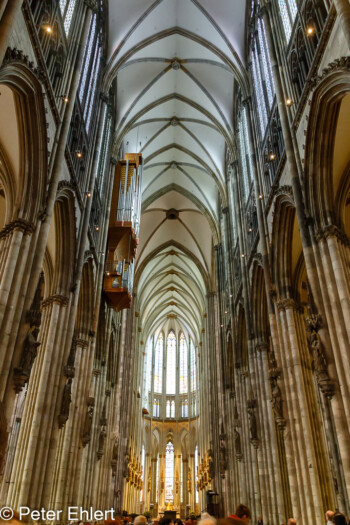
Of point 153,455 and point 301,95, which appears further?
point 153,455

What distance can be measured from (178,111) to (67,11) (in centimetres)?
1221

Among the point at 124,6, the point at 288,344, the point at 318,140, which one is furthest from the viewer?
the point at 124,6

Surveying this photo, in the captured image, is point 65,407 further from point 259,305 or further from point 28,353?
point 259,305

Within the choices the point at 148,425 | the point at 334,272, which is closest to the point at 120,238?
the point at 334,272

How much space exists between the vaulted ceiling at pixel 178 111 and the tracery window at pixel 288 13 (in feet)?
16.1

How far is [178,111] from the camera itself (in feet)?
84.5

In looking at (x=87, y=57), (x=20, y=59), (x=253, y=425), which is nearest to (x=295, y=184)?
(x=20, y=59)

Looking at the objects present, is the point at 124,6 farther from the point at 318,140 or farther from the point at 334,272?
the point at 334,272

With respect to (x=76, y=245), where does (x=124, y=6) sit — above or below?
above

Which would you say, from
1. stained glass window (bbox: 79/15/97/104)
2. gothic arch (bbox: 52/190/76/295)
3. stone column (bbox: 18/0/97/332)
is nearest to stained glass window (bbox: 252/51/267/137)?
stained glass window (bbox: 79/15/97/104)

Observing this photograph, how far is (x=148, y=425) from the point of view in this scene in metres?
47.6

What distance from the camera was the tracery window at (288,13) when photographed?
42.9 feet

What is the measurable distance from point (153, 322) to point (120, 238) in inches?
1144

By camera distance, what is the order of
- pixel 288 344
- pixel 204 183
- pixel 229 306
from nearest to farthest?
pixel 288 344 → pixel 229 306 → pixel 204 183
